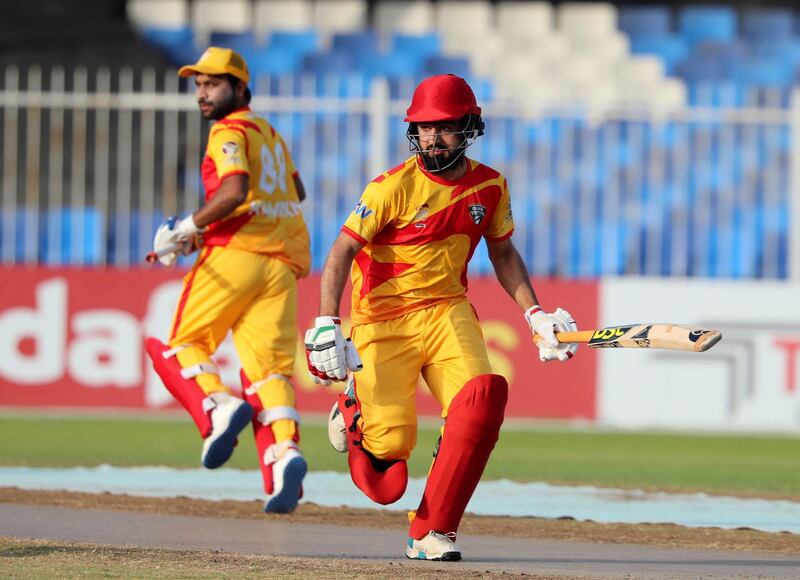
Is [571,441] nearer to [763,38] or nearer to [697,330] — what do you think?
[697,330]

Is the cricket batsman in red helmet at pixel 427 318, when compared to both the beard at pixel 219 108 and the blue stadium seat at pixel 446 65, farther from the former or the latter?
the blue stadium seat at pixel 446 65

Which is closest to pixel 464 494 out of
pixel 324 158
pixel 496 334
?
pixel 496 334

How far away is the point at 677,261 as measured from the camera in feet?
46.7

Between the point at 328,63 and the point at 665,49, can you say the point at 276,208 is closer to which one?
the point at 328,63

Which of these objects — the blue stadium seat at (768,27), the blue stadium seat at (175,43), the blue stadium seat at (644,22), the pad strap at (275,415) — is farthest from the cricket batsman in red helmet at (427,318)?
the blue stadium seat at (768,27)

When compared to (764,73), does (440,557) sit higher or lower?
lower

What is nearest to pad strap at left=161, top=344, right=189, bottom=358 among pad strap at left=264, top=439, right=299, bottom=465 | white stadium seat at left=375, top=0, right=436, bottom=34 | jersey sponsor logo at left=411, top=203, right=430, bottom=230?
pad strap at left=264, top=439, right=299, bottom=465

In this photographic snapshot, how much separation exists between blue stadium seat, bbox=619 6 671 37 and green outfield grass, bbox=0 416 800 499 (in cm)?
919

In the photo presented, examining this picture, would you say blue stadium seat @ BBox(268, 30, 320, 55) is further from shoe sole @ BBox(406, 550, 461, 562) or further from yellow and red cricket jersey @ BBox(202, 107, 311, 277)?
shoe sole @ BBox(406, 550, 461, 562)

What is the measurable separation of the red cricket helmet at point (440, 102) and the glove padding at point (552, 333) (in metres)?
0.87

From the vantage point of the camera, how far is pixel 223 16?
1914 centimetres

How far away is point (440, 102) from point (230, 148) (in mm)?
1834

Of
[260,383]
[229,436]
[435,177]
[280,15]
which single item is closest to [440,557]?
[435,177]

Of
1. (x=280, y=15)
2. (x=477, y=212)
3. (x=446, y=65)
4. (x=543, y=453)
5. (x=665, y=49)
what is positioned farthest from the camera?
(x=665, y=49)
